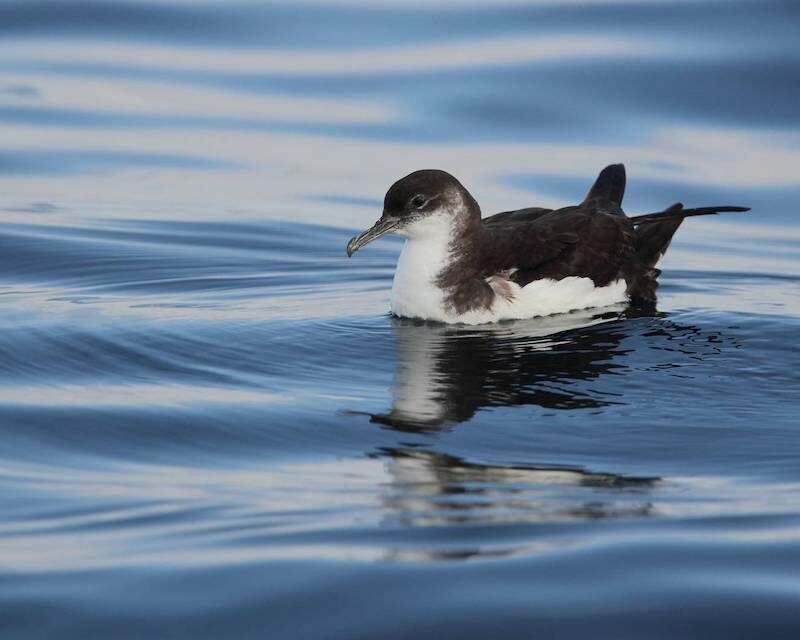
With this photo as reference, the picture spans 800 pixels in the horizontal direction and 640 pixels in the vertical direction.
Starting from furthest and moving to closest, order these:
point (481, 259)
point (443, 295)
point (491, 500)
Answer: point (481, 259) → point (443, 295) → point (491, 500)

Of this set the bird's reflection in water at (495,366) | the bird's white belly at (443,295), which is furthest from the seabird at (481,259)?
the bird's reflection in water at (495,366)

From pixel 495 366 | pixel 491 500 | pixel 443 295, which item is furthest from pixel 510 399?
pixel 443 295

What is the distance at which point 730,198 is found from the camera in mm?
12117

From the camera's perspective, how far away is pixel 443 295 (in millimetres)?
8422

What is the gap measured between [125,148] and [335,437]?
761 cm

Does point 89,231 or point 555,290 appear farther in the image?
point 89,231

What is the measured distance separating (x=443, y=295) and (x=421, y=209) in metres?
0.54

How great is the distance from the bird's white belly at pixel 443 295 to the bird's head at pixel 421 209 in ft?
0.40

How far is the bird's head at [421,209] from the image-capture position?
8.55 m

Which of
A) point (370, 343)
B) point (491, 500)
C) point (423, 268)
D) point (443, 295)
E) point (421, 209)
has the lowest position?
point (491, 500)

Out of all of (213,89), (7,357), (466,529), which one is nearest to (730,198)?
(213,89)

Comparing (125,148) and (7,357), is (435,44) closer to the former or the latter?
(125,148)

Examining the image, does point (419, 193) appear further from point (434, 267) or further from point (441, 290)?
point (441, 290)

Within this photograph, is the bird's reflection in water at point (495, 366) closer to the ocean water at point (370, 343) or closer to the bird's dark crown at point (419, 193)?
the ocean water at point (370, 343)
